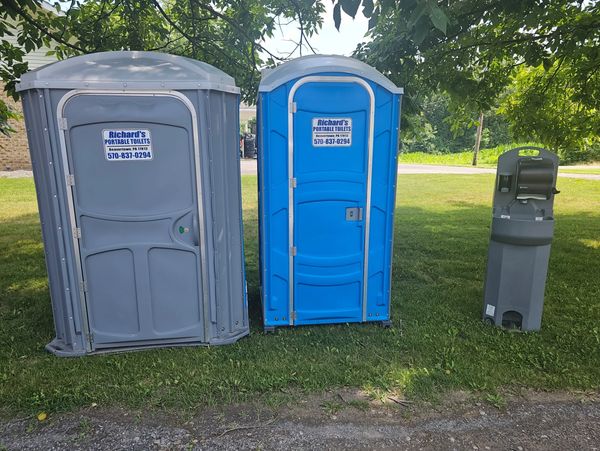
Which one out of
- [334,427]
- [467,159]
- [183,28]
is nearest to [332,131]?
[334,427]

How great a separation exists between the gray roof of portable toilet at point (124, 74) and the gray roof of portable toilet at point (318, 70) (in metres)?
0.35

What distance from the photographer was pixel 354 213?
11.9 feet

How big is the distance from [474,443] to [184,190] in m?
2.60

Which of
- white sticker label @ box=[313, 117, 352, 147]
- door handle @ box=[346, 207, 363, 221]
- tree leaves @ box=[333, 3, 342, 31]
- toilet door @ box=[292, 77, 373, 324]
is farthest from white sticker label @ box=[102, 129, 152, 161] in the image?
door handle @ box=[346, 207, 363, 221]

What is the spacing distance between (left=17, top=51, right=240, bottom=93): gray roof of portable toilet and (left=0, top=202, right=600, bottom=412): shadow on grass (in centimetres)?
208

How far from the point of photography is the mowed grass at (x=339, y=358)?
2883 mm

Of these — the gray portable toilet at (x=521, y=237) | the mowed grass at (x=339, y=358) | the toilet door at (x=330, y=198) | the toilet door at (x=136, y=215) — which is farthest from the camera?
the gray portable toilet at (x=521, y=237)

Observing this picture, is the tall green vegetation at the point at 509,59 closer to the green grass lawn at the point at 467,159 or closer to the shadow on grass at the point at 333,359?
the shadow on grass at the point at 333,359

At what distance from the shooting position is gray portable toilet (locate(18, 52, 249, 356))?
2980 millimetres

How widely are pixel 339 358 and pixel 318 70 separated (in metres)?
2.31

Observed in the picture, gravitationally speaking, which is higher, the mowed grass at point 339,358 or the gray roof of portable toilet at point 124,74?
the gray roof of portable toilet at point 124,74

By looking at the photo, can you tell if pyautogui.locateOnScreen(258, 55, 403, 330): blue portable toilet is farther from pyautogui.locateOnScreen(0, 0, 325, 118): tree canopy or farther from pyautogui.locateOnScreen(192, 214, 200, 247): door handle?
pyautogui.locateOnScreen(0, 0, 325, 118): tree canopy

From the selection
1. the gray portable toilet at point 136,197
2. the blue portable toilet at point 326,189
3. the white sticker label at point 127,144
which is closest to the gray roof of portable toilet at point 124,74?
the gray portable toilet at point 136,197

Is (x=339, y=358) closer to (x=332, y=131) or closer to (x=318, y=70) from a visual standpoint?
(x=332, y=131)
